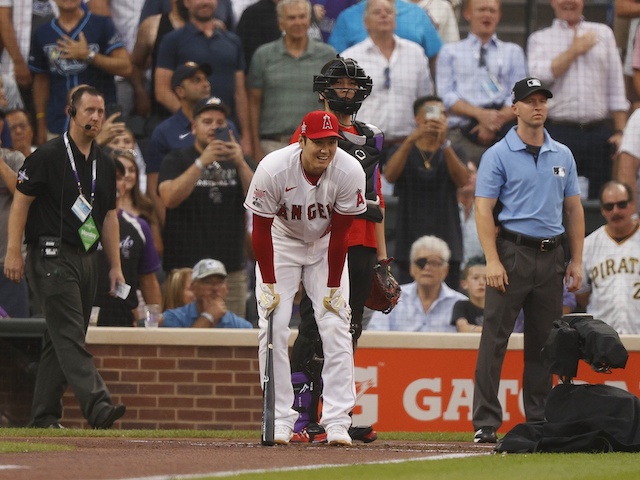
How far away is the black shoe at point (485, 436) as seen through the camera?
8086 millimetres

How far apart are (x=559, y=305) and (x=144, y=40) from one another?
529 cm

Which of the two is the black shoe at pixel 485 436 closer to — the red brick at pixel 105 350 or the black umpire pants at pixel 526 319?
the black umpire pants at pixel 526 319

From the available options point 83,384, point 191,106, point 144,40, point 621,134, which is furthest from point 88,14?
point 621,134

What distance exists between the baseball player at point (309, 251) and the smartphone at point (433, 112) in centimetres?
428

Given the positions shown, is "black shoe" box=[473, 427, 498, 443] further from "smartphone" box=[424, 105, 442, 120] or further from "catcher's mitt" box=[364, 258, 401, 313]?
"smartphone" box=[424, 105, 442, 120]

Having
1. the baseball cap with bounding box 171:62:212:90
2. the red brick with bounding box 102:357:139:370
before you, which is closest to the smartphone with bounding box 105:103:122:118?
the baseball cap with bounding box 171:62:212:90

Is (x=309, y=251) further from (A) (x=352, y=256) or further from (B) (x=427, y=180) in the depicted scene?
(B) (x=427, y=180)

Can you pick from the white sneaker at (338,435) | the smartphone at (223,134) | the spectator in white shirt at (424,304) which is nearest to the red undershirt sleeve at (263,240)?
the white sneaker at (338,435)

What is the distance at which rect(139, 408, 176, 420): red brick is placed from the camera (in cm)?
985

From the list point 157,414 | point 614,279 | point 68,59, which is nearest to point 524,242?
point 614,279

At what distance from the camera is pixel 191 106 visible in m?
11.3

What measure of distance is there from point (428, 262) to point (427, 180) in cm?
85

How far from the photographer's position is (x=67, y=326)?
28.3ft

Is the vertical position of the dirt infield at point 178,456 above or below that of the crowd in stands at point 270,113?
below
